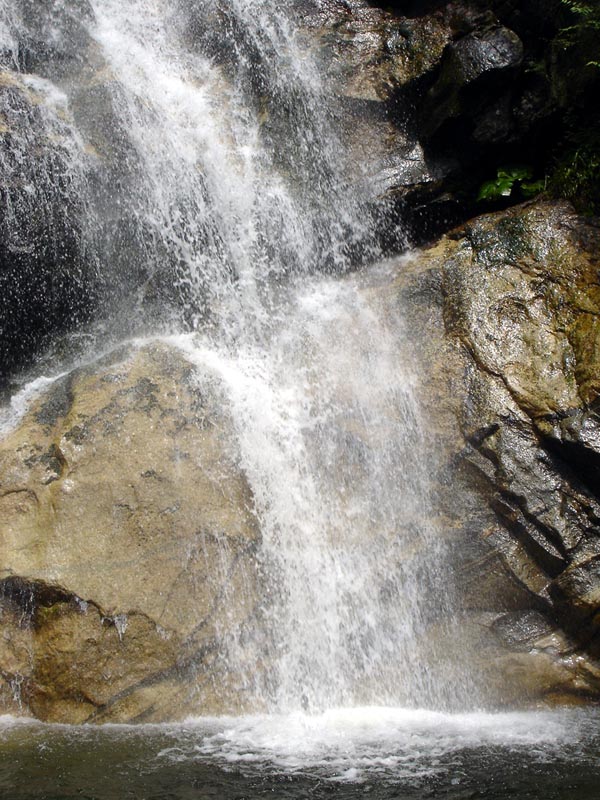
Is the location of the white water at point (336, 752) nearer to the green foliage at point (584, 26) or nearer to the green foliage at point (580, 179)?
the green foliage at point (580, 179)

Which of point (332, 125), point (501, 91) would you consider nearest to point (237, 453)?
point (332, 125)

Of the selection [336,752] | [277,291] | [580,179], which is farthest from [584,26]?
[336,752]

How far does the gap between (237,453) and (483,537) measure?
220 centimetres

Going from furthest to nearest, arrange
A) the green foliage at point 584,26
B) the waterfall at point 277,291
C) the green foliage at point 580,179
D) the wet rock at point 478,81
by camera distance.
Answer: the wet rock at point 478,81, the green foliage at point 584,26, the green foliage at point 580,179, the waterfall at point 277,291

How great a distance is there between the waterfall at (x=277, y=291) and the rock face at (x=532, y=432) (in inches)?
18.6

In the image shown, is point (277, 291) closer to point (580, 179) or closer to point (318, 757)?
point (580, 179)

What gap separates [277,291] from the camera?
7641 mm

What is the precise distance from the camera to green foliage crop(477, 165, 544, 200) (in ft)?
25.3

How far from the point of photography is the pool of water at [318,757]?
379cm

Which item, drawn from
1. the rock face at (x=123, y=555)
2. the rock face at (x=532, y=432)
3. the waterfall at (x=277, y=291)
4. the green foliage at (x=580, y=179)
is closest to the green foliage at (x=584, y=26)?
the green foliage at (x=580, y=179)

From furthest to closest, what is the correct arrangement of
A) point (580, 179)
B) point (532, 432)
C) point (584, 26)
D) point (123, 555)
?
point (584, 26)
point (580, 179)
point (532, 432)
point (123, 555)

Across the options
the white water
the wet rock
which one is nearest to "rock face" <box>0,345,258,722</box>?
the white water

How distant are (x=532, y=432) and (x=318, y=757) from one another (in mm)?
3184

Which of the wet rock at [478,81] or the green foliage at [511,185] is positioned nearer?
the wet rock at [478,81]
